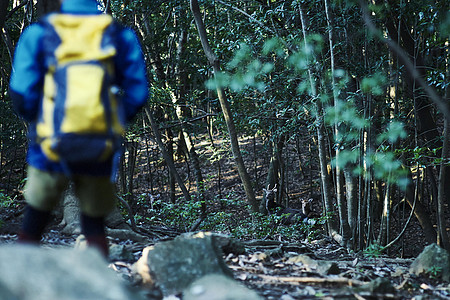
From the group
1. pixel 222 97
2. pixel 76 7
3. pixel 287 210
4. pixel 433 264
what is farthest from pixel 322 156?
pixel 76 7

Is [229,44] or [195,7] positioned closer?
[195,7]

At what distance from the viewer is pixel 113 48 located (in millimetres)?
2441

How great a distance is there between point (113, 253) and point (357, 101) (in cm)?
550

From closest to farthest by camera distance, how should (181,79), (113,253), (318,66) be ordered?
(113,253)
(318,66)
(181,79)

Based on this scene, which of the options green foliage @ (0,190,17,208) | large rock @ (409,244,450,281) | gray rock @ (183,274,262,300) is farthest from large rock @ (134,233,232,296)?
green foliage @ (0,190,17,208)

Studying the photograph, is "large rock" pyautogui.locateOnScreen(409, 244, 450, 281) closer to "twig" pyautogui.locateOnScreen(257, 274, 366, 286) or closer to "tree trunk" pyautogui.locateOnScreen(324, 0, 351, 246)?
"twig" pyautogui.locateOnScreen(257, 274, 366, 286)

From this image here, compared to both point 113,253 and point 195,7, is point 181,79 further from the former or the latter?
point 113,253

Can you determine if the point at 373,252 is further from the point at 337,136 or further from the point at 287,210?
the point at 287,210

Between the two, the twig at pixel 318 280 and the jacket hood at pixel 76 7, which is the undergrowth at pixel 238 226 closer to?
the twig at pixel 318 280

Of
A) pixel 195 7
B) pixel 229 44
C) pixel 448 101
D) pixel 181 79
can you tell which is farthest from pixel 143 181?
pixel 448 101

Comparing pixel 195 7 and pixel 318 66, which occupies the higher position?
pixel 195 7

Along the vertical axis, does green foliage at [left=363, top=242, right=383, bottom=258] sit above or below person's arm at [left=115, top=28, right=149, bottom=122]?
below

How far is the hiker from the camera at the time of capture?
229cm

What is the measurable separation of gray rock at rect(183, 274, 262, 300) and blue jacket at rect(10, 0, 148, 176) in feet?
2.82
